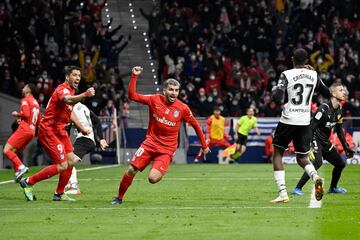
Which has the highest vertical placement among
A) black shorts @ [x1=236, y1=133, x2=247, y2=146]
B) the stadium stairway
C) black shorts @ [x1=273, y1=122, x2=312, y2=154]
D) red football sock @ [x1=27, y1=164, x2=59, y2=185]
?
black shorts @ [x1=273, y1=122, x2=312, y2=154]

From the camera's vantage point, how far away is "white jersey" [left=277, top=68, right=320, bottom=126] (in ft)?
52.1

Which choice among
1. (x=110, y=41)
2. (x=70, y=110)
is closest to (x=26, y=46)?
(x=110, y=41)

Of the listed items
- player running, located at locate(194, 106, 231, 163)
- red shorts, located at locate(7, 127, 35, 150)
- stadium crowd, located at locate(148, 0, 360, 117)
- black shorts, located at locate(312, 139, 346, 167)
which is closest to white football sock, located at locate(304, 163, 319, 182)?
black shorts, located at locate(312, 139, 346, 167)

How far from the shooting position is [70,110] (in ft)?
57.3

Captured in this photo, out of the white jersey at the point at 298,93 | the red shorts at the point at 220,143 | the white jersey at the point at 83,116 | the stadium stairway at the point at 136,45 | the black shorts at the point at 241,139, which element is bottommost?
the red shorts at the point at 220,143

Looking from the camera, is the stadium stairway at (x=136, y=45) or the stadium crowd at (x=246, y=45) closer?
the stadium crowd at (x=246, y=45)

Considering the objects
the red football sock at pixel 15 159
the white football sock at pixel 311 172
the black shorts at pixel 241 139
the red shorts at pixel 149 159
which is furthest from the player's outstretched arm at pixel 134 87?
the black shorts at pixel 241 139

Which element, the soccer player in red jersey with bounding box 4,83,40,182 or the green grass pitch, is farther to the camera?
the soccer player in red jersey with bounding box 4,83,40,182

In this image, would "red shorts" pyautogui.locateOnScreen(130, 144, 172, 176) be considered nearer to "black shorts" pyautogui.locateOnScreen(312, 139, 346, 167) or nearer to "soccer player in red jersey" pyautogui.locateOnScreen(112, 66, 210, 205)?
"soccer player in red jersey" pyautogui.locateOnScreen(112, 66, 210, 205)

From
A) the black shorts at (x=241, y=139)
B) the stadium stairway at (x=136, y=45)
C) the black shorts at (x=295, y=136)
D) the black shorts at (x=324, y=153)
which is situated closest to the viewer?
the black shorts at (x=295, y=136)

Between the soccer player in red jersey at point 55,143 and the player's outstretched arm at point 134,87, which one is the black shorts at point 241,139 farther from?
the player's outstretched arm at point 134,87

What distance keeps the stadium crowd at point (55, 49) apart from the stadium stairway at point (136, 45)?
118 cm

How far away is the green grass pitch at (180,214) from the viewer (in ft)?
39.8

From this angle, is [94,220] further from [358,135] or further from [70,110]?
[358,135]
